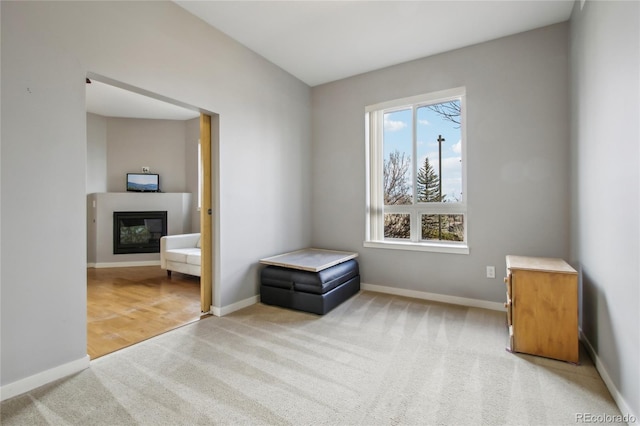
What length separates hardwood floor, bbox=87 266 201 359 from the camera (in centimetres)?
246

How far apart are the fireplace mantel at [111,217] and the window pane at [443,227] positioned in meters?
A: 4.72

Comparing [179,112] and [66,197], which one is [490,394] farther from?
[179,112]

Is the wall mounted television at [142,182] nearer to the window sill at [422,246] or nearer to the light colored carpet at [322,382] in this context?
the light colored carpet at [322,382]

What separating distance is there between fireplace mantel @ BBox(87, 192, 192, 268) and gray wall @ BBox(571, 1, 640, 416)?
20.0ft

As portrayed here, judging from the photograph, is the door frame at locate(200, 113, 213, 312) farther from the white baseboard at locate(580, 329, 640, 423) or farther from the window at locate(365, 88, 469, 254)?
the white baseboard at locate(580, 329, 640, 423)

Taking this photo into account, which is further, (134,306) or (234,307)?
(134,306)

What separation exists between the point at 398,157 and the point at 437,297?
1.74 m

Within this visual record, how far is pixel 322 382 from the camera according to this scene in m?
1.82

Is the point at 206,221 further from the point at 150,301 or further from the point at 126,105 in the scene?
the point at 126,105

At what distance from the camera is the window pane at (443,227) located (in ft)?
11.1

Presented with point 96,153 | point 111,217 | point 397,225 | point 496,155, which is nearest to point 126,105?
point 96,153

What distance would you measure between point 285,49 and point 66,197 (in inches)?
98.6

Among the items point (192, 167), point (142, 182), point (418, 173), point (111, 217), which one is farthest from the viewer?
point (192, 167)

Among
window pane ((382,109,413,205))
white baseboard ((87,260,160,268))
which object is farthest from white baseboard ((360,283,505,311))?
white baseboard ((87,260,160,268))
